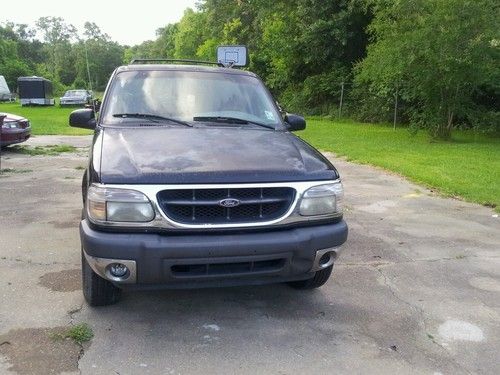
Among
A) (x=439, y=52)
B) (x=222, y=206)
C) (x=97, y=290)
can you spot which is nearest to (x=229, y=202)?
(x=222, y=206)

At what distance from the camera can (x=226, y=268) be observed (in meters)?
3.45

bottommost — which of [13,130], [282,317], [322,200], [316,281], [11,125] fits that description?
[282,317]

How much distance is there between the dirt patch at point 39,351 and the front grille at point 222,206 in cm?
105

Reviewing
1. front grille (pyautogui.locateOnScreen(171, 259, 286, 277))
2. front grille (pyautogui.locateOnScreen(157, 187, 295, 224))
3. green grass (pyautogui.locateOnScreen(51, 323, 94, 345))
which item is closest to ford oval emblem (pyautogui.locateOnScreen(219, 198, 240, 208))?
front grille (pyautogui.locateOnScreen(157, 187, 295, 224))

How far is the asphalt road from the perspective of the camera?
10.7ft

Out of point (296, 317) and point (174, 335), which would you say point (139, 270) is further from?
point (296, 317)

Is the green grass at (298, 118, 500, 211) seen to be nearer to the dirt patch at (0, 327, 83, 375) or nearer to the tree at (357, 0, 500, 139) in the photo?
the tree at (357, 0, 500, 139)

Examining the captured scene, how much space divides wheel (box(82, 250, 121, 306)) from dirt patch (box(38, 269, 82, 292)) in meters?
0.42

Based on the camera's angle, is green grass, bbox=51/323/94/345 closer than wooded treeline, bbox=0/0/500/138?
Yes

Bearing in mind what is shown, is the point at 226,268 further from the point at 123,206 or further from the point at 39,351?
the point at 39,351

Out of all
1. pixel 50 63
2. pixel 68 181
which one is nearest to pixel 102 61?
pixel 50 63

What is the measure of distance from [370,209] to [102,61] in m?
92.4

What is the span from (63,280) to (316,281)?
211 cm

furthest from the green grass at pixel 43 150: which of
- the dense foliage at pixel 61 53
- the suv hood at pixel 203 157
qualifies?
the dense foliage at pixel 61 53
